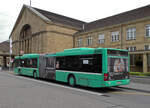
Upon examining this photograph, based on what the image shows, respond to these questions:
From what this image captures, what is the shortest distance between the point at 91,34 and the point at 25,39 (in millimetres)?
23135

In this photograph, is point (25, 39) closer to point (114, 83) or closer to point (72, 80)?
point (72, 80)

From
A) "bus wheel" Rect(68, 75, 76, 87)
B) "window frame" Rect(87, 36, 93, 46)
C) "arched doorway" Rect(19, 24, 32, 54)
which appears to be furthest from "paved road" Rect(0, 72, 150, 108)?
"arched doorway" Rect(19, 24, 32, 54)

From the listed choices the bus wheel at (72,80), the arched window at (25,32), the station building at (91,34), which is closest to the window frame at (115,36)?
the station building at (91,34)

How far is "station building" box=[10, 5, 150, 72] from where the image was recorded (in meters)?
25.6

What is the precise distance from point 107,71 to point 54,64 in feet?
20.9

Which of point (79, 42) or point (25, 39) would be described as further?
point (25, 39)

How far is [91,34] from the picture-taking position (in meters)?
36.2

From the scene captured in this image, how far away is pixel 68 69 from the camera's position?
1281cm

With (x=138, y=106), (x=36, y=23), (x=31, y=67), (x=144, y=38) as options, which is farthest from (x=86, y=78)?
(x=36, y=23)

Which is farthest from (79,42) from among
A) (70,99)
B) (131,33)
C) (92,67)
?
(70,99)

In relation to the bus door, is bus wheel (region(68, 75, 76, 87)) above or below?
below

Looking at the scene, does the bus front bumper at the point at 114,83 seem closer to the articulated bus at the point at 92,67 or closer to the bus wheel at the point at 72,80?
the articulated bus at the point at 92,67

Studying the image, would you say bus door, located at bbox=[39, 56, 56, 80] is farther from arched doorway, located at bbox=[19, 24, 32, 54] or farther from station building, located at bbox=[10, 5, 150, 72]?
arched doorway, located at bbox=[19, 24, 32, 54]

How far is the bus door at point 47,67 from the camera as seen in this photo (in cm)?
1493
